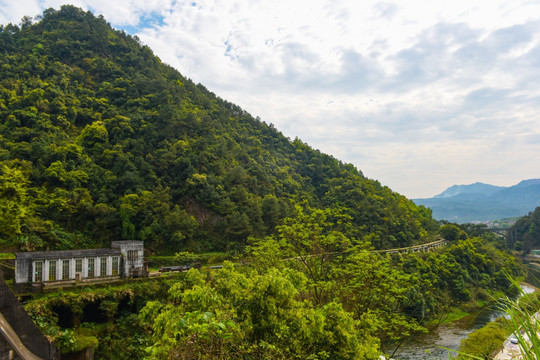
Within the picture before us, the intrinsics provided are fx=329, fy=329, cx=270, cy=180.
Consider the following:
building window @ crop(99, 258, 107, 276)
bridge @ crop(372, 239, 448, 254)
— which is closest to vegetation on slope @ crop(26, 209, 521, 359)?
building window @ crop(99, 258, 107, 276)

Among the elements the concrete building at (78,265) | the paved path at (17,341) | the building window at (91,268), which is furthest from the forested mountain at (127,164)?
the paved path at (17,341)

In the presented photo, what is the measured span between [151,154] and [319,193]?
23949 mm

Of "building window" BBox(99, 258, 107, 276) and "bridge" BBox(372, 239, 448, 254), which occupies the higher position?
"building window" BBox(99, 258, 107, 276)

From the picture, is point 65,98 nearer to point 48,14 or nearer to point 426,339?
point 48,14

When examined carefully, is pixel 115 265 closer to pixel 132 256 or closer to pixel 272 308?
pixel 132 256

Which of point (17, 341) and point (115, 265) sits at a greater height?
point (115, 265)

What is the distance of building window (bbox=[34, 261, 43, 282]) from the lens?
52.9 feet

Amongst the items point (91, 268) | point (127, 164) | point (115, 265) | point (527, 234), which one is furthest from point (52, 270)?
point (527, 234)

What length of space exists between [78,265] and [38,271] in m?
1.75

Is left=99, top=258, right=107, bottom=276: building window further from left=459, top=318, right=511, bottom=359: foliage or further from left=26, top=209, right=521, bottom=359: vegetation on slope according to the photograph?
left=459, top=318, right=511, bottom=359: foliage

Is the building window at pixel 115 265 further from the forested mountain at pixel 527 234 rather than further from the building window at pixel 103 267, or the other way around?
the forested mountain at pixel 527 234

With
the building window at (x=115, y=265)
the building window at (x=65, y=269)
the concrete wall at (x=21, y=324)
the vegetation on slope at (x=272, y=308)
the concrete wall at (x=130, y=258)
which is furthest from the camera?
the concrete wall at (x=130, y=258)

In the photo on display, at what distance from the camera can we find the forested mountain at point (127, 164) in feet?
81.4

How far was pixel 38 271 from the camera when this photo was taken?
53.2 ft
